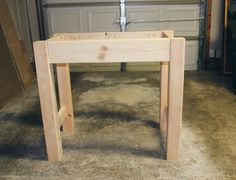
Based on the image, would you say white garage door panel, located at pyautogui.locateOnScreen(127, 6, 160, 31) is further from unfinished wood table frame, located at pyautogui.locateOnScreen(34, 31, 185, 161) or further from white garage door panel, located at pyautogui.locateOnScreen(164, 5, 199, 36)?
unfinished wood table frame, located at pyautogui.locateOnScreen(34, 31, 185, 161)

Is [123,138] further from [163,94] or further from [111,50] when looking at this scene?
[111,50]

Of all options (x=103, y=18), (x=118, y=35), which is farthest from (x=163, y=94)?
(x=103, y=18)

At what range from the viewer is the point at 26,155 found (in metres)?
1.89

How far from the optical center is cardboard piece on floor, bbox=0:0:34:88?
3293 millimetres

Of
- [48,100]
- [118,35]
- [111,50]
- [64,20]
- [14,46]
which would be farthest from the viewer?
[64,20]

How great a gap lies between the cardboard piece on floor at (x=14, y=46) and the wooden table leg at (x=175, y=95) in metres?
2.37

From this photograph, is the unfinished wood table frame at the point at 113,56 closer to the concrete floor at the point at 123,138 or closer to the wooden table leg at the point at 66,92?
the concrete floor at the point at 123,138

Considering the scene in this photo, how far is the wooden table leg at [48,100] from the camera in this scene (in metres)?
1.56

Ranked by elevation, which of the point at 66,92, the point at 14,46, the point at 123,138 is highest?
the point at 14,46

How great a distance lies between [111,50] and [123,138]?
2.74 ft

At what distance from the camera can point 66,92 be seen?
2102 millimetres

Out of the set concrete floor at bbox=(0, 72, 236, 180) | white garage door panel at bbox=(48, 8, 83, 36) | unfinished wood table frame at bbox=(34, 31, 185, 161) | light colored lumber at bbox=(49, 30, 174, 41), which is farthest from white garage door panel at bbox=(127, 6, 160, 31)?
unfinished wood table frame at bbox=(34, 31, 185, 161)

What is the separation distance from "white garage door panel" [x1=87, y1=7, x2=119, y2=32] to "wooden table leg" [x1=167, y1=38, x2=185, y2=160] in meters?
2.81

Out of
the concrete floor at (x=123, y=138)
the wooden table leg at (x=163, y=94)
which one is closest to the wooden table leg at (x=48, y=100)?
the concrete floor at (x=123, y=138)
